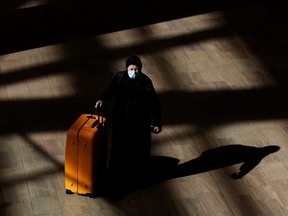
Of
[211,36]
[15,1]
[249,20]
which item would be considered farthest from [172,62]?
[15,1]

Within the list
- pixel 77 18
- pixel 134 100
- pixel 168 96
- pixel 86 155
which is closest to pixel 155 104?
pixel 134 100

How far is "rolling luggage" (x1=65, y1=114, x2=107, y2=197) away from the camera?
1111 centimetres

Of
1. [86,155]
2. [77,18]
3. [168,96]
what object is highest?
[86,155]

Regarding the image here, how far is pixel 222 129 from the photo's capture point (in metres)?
13.5

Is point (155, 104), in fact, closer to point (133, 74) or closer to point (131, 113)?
point (131, 113)

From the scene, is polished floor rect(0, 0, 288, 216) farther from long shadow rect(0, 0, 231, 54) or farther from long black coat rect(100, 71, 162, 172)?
long black coat rect(100, 71, 162, 172)

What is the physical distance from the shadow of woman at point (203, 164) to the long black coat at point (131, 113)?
0.56 meters

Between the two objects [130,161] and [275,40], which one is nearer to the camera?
[130,161]

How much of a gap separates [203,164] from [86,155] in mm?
2188

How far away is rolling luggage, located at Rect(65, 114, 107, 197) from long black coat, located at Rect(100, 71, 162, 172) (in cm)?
23

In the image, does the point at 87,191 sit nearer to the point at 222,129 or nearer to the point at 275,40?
the point at 222,129

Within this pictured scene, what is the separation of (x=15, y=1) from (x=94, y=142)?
6918 mm

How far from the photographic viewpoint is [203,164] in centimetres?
1268

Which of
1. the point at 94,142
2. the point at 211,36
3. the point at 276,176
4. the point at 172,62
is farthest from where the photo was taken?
the point at 211,36
